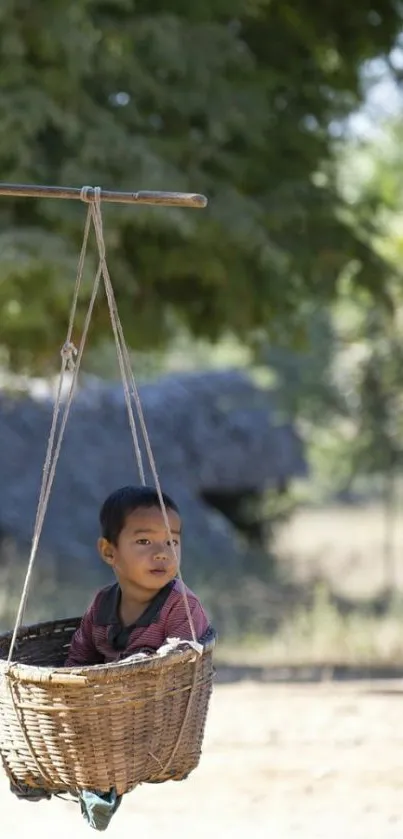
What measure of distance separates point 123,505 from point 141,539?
0.12 m

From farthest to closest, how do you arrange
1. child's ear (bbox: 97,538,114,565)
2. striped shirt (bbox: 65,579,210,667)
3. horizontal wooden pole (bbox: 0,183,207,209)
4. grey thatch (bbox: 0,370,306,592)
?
grey thatch (bbox: 0,370,306,592) < child's ear (bbox: 97,538,114,565) < striped shirt (bbox: 65,579,210,667) < horizontal wooden pole (bbox: 0,183,207,209)

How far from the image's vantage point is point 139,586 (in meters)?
3.92

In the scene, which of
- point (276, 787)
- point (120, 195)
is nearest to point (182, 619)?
point (120, 195)

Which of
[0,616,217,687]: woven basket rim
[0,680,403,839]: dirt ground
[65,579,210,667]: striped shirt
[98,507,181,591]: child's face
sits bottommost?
[0,680,403,839]: dirt ground

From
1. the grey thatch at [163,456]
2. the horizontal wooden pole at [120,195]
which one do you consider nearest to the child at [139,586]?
the horizontal wooden pole at [120,195]

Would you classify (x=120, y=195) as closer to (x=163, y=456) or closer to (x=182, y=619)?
(x=182, y=619)

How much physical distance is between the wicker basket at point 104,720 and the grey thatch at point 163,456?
1139 cm

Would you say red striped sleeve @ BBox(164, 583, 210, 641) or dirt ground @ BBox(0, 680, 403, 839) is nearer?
red striped sleeve @ BBox(164, 583, 210, 641)

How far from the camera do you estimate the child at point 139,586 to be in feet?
12.6

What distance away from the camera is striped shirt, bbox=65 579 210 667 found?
12.6 ft

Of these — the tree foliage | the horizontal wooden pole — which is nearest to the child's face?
the horizontal wooden pole

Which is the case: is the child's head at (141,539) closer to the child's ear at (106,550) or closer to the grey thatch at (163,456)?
the child's ear at (106,550)

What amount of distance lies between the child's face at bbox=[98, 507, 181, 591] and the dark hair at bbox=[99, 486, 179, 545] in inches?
0.8

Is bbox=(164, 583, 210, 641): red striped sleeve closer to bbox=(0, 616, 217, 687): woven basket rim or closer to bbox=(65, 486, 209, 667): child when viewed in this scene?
bbox=(65, 486, 209, 667): child
